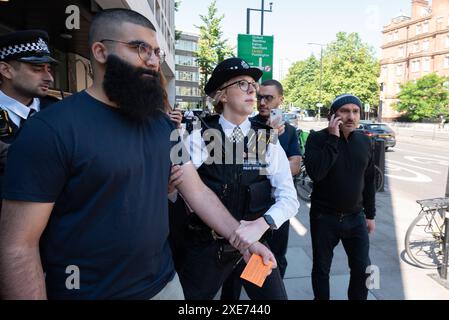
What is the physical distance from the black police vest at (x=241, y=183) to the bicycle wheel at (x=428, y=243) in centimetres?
290

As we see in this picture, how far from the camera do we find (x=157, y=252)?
1.54 m

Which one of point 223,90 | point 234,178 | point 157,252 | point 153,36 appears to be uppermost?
point 153,36

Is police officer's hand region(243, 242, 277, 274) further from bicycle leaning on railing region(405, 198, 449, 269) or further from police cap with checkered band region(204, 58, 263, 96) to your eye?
bicycle leaning on railing region(405, 198, 449, 269)

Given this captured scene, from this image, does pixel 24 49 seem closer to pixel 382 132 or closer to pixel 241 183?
pixel 241 183

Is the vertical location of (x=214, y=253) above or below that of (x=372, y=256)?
above

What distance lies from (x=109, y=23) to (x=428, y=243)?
15.3ft

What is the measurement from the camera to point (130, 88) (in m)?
1.41

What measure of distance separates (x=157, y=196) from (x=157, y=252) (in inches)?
10.5

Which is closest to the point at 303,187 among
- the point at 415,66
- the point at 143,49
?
the point at 143,49

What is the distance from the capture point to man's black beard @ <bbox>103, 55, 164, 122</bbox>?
54.9 inches

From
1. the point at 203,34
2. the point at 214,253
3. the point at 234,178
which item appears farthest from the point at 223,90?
the point at 203,34

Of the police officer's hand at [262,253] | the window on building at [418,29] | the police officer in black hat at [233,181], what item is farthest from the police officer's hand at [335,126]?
the window on building at [418,29]

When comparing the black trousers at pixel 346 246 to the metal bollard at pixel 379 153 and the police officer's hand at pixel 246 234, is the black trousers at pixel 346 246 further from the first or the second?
the metal bollard at pixel 379 153
